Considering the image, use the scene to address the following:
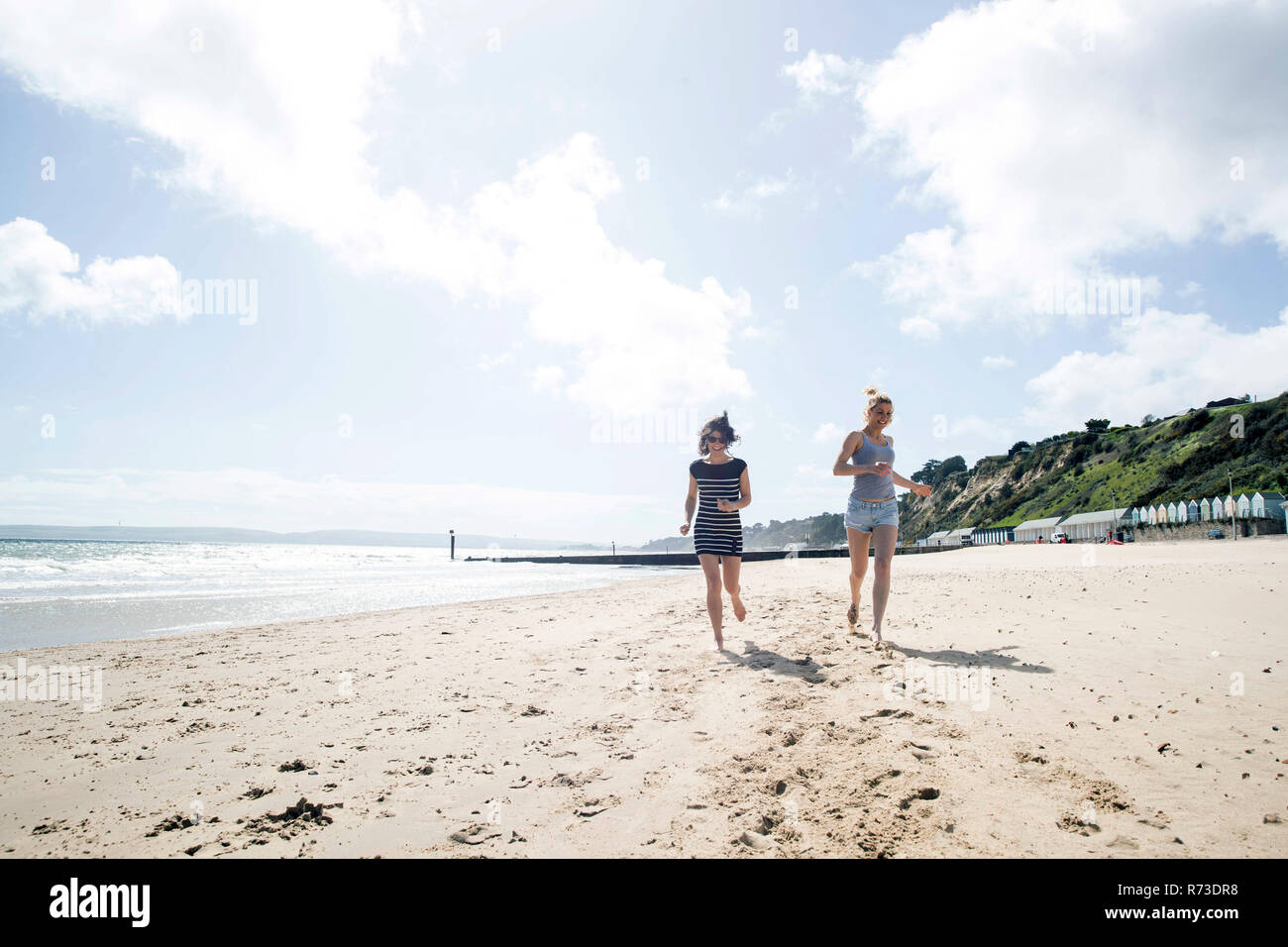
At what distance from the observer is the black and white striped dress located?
636 centimetres

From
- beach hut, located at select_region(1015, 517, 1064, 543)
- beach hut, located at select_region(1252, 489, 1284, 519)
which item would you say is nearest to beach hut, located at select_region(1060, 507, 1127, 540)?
beach hut, located at select_region(1015, 517, 1064, 543)

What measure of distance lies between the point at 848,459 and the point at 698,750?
3.93 metres

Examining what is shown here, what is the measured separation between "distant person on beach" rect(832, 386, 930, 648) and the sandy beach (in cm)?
104

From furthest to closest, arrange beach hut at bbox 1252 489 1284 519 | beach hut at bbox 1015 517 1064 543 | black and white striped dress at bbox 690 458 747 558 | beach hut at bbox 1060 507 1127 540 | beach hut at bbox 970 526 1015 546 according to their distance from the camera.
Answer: beach hut at bbox 970 526 1015 546 → beach hut at bbox 1015 517 1064 543 → beach hut at bbox 1060 507 1127 540 → beach hut at bbox 1252 489 1284 519 → black and white striped dress at bbox 690 458 747 558

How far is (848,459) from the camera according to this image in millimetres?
6312

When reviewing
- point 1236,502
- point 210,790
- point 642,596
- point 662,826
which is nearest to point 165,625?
point 642,596

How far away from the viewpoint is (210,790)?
9.91ft

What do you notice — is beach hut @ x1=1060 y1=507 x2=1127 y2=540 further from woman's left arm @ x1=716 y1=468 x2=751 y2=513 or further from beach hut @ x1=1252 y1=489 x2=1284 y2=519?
woman's left arm @ x1=716 y1=468 x2=751 y2=513

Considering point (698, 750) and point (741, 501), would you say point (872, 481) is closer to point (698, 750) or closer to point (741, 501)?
point (741, 501)

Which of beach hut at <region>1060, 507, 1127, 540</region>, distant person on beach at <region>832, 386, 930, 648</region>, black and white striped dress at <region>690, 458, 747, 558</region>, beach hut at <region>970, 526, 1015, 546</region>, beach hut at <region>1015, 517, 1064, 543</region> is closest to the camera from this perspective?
distant person on beach at <region>832, 386, 930, 648</region>

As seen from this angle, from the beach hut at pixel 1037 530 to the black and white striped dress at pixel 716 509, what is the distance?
9534 centimetres

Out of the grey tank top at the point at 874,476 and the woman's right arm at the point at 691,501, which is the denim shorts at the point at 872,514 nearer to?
the grey tank top at the point at 874,476

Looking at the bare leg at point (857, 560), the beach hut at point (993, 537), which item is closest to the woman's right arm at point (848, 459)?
the bare leg at point (857, 560)

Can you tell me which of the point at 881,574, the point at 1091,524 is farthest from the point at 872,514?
the point at 1091,524
